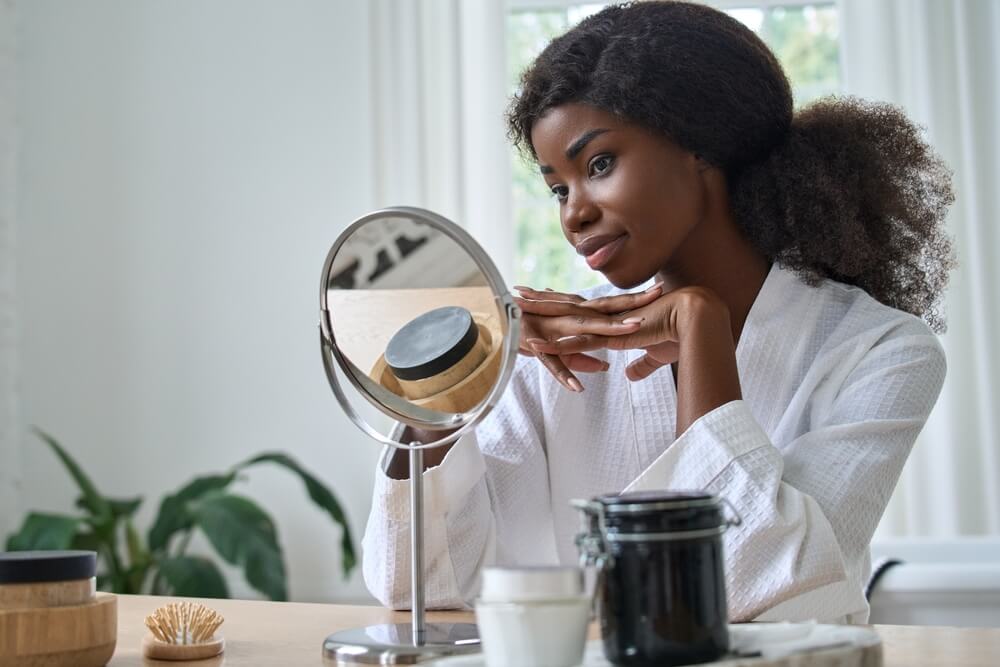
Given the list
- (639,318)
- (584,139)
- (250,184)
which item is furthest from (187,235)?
(639,318)

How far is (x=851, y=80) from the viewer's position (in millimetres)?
3213

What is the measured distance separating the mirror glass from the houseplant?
1826 mm

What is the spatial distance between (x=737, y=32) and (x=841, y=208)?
0.79 feet

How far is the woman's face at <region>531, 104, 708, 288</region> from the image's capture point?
1.26 metres

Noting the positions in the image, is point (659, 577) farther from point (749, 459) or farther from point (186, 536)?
point (186, 536)

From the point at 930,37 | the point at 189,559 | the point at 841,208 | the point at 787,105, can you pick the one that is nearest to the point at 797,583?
the point at 841,208

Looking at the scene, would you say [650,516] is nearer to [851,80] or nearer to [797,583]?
[797,583]

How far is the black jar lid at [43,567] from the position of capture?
82 centimetres

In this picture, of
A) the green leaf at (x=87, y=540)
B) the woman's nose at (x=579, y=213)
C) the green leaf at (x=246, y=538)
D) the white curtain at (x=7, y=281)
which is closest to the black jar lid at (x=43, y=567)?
the woman's nose at (x=579, y=213)

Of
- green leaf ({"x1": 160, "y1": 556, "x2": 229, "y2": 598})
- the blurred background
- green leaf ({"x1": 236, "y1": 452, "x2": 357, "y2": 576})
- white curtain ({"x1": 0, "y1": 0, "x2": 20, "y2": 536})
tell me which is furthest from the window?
white curtain ({"x1": 0, "y1": 0, "x2": 20, "y2": 536})

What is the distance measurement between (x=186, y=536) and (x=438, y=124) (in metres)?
1.32

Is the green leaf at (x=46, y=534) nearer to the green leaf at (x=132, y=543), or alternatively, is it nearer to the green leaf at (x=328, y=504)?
the green leaf at (x=132, y=543)

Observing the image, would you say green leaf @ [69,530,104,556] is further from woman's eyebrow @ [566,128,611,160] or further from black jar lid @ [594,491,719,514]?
black jar lid @ [594,491,719,514]

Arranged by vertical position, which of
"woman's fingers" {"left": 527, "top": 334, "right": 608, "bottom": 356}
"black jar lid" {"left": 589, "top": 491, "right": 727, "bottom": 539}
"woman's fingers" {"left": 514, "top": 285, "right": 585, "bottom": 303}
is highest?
"woman's fingers" {"left": 514, "top": 285, "right": 585, "bottom": 303}
